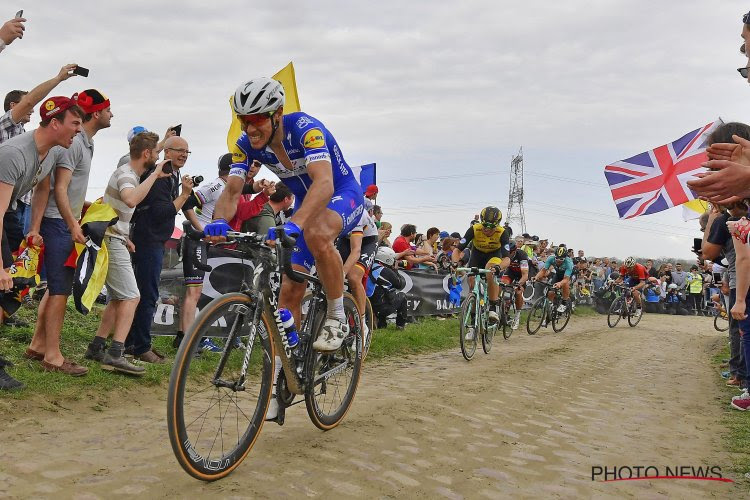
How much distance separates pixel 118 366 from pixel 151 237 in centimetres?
152

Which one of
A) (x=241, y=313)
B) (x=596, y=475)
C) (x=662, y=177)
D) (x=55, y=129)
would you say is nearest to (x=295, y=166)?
(x=241, y=313)

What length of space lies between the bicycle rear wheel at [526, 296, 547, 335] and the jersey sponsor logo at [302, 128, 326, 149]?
12.2 metres

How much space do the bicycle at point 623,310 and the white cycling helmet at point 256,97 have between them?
57.7 feet

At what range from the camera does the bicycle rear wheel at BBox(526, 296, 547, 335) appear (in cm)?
1605

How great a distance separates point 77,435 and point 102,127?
310 centimetres

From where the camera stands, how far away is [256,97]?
428cm

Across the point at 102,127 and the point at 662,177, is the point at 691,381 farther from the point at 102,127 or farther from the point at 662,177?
the point at 102,127

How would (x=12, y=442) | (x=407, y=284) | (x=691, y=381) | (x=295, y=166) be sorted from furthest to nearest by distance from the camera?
(x=407, y=284) < (x=691, y=381) < (x=295, y=166) < (x=12, y=442)

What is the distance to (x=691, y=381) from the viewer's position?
907 centimetres

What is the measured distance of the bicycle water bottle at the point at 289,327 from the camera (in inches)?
166

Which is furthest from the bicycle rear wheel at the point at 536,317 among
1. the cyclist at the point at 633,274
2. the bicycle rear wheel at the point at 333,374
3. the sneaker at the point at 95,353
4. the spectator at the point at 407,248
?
the sneaker at the point at 95,353

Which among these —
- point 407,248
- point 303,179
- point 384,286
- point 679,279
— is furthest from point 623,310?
point 303,179

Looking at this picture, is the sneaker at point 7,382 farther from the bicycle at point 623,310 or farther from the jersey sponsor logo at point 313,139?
the bicycle at point 623,310

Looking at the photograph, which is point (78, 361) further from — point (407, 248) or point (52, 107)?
point (407, 248)
